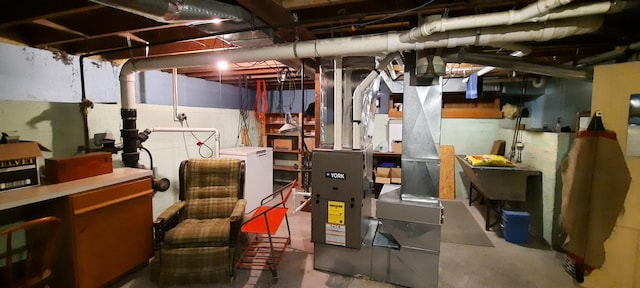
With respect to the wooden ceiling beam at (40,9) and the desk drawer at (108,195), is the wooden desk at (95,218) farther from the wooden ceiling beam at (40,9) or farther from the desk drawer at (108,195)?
the wooden ceiling beam at (40,9)

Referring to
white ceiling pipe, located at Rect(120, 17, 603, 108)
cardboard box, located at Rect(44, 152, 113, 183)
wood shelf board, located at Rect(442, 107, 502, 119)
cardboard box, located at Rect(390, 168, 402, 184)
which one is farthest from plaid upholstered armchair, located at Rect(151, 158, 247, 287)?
wood shelf board, located at Rect(442, 107, 502, 119)

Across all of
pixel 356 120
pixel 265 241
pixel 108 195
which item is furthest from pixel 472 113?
pixel 108 195

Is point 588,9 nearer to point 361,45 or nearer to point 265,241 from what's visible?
point 361,45

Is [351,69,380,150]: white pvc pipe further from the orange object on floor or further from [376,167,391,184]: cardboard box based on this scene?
[376,167,391,184]: cardboard box

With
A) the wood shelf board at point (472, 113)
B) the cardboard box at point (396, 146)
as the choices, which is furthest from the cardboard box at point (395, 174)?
the wood shelf board at point (472, 113)

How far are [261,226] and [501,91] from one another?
14.3ft

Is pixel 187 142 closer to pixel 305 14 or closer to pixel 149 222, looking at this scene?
pixel 149 222

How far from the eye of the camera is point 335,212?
7.77 ft

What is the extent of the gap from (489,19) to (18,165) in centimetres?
324

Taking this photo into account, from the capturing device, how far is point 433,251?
2.22 meters

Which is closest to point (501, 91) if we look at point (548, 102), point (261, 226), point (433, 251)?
point (548, 102)

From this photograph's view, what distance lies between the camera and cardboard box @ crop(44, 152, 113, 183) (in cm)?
210

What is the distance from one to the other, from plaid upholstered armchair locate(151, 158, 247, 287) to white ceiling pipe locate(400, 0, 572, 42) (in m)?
2.09

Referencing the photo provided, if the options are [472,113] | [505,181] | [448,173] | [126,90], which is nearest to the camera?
[126,90]
